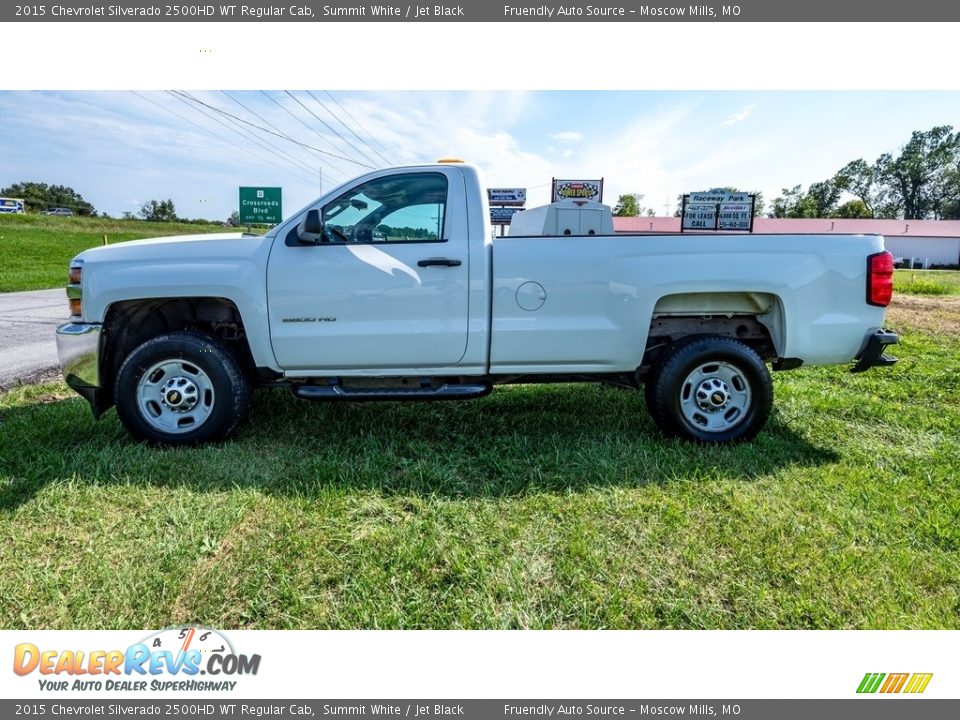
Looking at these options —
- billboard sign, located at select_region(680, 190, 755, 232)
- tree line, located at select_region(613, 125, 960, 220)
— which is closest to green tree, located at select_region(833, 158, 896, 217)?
tree line, located at select_region(613, 125, 960, 220)

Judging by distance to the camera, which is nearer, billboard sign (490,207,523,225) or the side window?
the side window

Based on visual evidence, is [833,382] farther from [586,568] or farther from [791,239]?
[586,568]

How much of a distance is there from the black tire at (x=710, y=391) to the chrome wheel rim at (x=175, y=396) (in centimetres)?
326

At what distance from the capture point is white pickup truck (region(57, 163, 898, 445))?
3.58m

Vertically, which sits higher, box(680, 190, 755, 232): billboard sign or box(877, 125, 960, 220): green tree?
box(877, 125, 960, 220): green tree

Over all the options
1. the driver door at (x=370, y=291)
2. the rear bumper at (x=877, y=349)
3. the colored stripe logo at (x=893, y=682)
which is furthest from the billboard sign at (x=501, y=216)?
the colored stripe logo at (x=893, y=682)

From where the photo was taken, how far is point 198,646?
2.04m

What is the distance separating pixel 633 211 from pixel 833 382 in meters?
62.4

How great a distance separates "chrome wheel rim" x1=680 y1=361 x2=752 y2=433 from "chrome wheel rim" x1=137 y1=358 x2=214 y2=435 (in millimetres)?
3469

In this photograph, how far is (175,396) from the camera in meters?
3.66

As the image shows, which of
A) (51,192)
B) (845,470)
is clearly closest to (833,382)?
(845,470)

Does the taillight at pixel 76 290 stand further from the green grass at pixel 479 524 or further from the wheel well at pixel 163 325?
the green grass at pixel 479 524

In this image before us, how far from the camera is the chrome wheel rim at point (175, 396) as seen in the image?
365cm

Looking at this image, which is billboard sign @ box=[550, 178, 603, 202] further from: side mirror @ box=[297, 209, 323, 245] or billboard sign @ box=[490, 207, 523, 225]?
side mirror @ box=[297, 209, 323, 245]
